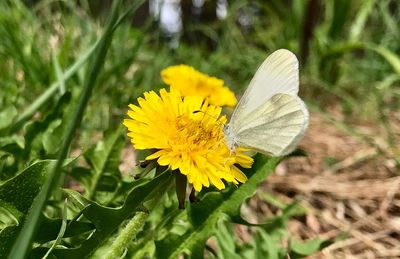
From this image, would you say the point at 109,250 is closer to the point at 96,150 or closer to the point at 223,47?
the point at 96,150

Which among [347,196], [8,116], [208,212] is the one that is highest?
[8,116]

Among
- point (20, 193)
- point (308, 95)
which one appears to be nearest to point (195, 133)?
point (20, 193)

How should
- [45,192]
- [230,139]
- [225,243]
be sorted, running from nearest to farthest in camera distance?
[45,192] → [230,139] → [225,243]

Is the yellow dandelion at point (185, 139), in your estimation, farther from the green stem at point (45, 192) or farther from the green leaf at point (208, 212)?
the green stem at point (45, 192)

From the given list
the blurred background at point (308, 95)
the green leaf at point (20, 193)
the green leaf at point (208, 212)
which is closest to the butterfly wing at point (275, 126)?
the green leaf at point (208, 212)

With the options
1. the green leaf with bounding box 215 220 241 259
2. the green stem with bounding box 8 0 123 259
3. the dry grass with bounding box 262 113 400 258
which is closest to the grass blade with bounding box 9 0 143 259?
the green stem with bounding box 8 0 123 259

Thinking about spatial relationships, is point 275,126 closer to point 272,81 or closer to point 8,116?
point 272,81
